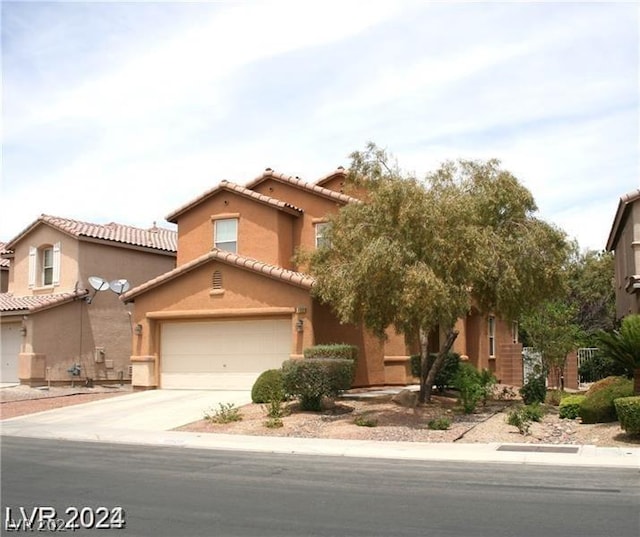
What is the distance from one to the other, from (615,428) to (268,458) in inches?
298

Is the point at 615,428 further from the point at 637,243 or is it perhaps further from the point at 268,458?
the point at 637,243

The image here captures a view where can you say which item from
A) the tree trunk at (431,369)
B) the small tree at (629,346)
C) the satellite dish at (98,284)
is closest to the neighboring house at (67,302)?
the satellite dish at (98,284)

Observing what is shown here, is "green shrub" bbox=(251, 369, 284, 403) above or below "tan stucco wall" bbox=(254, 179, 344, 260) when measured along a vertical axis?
below

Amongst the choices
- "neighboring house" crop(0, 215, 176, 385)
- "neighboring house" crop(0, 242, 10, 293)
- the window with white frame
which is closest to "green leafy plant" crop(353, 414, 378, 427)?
"neighboring house" crop(0, 215, 176, 385)

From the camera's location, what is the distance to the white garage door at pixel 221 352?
24.3 m

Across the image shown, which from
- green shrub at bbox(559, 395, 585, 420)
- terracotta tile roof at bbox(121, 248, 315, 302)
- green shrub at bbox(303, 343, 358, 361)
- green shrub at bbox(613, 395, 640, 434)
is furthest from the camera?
terracotta tile roof at bbox(121, 248, 315, 302)

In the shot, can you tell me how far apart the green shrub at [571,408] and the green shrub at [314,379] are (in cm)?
544

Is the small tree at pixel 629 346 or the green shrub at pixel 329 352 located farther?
the green shrub at pixel 329 352

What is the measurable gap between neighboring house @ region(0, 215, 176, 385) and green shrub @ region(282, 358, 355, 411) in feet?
42.6

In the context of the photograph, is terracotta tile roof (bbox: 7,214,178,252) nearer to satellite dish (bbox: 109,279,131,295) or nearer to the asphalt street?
satellite dish (bbox: 109,279,131,295)

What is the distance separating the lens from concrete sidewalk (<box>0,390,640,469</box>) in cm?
1357

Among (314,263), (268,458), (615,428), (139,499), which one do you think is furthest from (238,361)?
(139,499)

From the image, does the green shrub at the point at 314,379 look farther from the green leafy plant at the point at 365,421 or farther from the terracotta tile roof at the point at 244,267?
the terracotta tile roof at the point at 244,267

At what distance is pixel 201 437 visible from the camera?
16.8 metres
